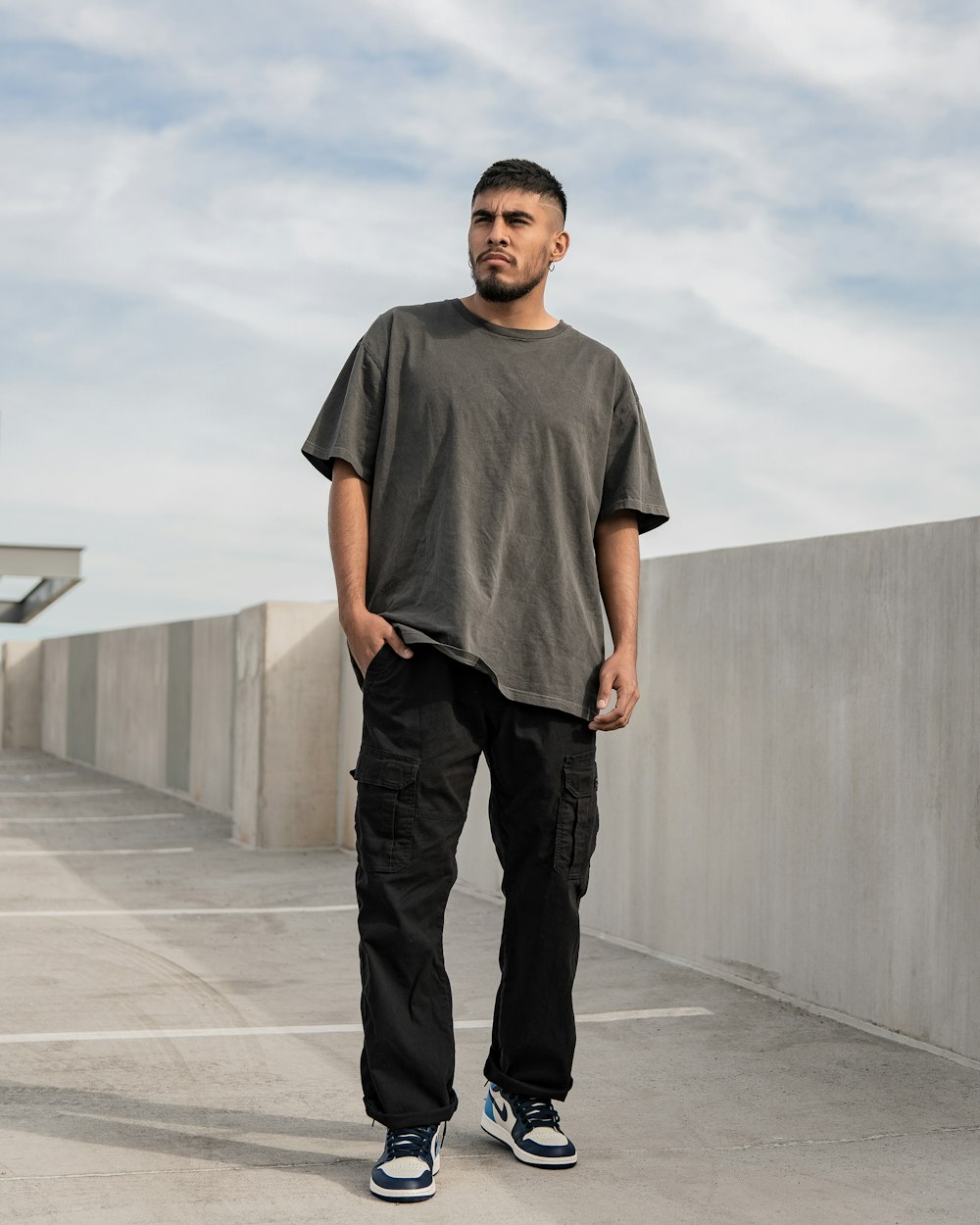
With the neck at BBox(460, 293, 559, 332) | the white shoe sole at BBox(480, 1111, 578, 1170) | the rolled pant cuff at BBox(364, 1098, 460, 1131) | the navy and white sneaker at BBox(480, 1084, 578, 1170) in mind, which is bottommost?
the white shoe sole at BBox(480, 1111, 578, 1170)

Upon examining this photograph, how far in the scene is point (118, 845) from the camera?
31.8 ft

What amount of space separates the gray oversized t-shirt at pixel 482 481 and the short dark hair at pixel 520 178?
275mm

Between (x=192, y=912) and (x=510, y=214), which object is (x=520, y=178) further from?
(x=192, y=912)

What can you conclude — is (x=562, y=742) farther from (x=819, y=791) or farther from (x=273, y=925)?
(x=273, y=925)

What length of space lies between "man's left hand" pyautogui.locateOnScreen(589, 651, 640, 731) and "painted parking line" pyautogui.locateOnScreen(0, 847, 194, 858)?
266 inches

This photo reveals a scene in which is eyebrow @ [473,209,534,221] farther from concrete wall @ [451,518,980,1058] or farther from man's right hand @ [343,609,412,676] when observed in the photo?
concrete wall @ [451,518,980,1058]

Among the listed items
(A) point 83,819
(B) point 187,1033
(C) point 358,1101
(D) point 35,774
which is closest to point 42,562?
(D) point 35,774

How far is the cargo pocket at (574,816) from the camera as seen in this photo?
2.96m

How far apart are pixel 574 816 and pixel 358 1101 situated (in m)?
1.10

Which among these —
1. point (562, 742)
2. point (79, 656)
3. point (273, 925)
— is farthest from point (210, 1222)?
point (79, 656)

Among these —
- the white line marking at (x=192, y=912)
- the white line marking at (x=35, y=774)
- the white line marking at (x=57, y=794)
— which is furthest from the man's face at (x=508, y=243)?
the white line marking at (x=35, y=774)

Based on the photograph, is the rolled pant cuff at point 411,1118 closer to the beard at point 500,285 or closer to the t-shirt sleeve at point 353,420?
the t-shirt sleeve at point 353,420

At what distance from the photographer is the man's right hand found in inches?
113

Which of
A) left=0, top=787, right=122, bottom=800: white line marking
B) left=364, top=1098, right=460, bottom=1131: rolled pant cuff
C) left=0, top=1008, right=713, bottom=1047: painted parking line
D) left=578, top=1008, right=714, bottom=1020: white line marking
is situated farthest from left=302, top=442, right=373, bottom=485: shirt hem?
left=0, top=787, right=122, bottom=800: white line marking
